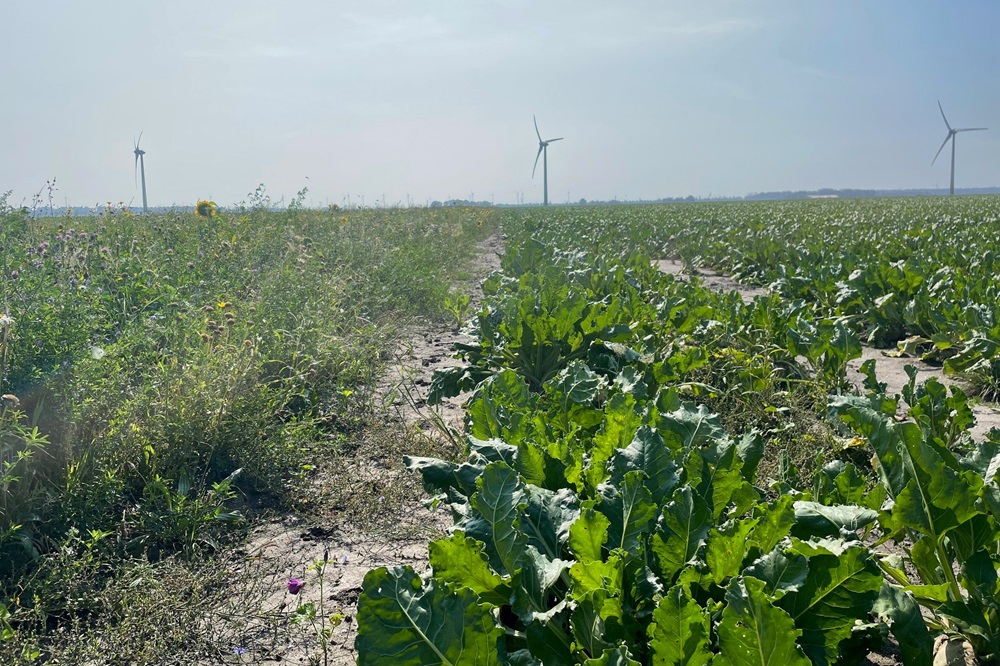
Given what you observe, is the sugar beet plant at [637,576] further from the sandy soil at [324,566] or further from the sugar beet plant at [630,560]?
the sandy soil at [324,566]

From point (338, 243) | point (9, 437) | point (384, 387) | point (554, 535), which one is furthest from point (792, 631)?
point (338, 243)

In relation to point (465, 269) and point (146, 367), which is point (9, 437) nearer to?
point (146, 367)

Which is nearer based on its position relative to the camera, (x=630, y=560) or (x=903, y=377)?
(x=630, y=560)

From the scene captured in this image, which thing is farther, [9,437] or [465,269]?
[465,269]

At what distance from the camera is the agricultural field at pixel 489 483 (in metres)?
1.66

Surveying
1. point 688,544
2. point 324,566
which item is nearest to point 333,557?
point 324,566

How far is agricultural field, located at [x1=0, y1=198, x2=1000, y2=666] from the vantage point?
166cm

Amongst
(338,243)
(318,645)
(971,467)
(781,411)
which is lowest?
(318,645)

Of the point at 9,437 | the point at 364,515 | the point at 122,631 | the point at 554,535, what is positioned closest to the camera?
the point at 554,535

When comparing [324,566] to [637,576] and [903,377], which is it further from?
[903,377]

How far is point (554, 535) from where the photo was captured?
1.98 m

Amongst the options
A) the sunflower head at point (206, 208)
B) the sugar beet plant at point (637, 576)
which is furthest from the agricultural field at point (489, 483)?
the sunflower head at point (206, 208)

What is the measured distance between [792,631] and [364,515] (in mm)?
2092

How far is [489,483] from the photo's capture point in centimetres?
188
